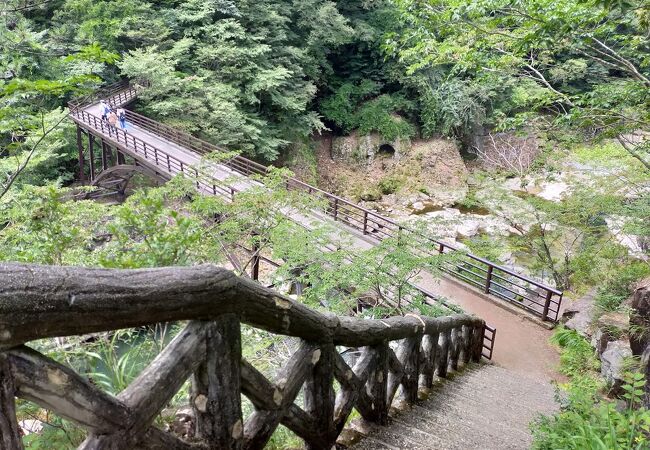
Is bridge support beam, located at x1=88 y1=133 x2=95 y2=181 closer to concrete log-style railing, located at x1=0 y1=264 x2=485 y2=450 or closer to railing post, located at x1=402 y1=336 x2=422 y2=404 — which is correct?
railing post, located at x1=402 y1=336 x2=422 y2=404

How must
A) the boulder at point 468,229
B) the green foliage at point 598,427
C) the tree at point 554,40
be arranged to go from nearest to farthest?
the green foliage at point 598,427 < the tree at point 554,40 < the boulder at point 468,229

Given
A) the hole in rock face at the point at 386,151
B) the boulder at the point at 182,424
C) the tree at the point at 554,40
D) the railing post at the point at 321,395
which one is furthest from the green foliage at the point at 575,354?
the hole in rock face at the point at 386,151

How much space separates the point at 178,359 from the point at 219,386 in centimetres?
24

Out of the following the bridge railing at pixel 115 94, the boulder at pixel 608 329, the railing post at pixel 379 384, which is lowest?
the boulder at pixel 608 329

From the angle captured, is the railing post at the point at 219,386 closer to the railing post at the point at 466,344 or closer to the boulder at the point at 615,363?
the railing post at the point at 466,344

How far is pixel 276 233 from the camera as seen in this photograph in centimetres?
836

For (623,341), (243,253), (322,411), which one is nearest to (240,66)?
(243,253)

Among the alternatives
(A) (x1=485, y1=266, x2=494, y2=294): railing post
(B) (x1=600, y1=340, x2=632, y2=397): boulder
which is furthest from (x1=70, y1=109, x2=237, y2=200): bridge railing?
(B) (x1=600, y1=340, x2=632, y2=397): boulder

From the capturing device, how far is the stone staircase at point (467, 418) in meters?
2.75

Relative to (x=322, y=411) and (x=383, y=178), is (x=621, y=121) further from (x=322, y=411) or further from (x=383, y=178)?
(x=383, y=178)

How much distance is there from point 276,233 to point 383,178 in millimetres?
15539

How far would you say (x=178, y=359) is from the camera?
52.8 inches

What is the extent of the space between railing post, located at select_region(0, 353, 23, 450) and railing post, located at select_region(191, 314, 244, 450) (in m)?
0.58

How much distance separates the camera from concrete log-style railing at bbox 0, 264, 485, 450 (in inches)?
37.9
